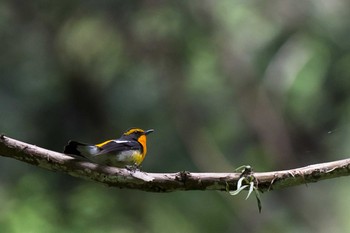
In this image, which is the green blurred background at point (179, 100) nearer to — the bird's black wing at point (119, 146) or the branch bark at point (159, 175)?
the bird's black wing at point (119, 146)

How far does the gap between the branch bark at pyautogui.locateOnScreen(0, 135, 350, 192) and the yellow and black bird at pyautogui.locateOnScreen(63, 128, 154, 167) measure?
0.07 meters

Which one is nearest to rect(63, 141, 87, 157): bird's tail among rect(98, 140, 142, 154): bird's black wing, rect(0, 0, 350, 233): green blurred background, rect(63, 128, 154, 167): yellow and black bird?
rect(63, 128, 154, 167): yellow and black bird

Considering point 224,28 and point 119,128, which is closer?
point 119,128

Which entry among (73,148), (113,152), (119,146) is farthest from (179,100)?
(73,148)

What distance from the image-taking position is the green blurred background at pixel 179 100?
6.37 meters

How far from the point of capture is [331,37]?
23.0 ft

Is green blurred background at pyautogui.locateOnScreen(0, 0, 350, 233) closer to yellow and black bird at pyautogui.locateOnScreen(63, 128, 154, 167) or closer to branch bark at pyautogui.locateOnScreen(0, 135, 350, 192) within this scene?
yellow and black bird at pyautogui.locateOnScreen(63, 128, 154, 167)

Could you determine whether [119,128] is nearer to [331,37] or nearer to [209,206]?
[209,206]

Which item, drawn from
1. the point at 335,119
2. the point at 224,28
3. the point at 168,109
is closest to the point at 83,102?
the point at 168,109

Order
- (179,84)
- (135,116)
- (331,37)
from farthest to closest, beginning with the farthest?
(179,84), (331,37), (135,116)

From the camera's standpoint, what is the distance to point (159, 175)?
285 centimetres

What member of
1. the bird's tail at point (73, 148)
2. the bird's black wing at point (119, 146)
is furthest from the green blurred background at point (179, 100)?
the bird's tail at point (73, 148)

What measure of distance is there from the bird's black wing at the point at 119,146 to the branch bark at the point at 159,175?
265mm

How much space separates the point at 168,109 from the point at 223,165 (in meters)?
0.83
